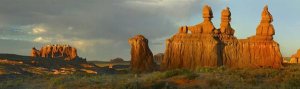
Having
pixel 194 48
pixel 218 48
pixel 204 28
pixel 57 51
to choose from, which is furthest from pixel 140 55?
pixel 57 51

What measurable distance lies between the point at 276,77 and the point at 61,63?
67.1 m

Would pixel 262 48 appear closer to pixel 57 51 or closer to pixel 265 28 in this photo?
pixel 265 28

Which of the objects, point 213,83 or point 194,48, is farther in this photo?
point 194,48

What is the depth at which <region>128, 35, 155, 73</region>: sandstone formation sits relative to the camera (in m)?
56.5

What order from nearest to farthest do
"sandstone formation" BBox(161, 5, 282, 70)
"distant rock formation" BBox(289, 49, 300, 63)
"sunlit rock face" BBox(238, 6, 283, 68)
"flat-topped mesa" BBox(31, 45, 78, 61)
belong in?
"sandstone formation" BBox(161, 5, 282, 70)
"sunlit rock face" BBox(238, 6, 283, 68)
"distant rock formation" BBox(289, 49, 300, 63)
"flat-topped mesa" BBox(31, 45, 78, 61)

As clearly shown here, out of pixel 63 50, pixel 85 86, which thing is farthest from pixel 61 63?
pixel 85 86

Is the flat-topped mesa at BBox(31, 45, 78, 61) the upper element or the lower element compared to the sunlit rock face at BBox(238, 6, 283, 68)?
upper

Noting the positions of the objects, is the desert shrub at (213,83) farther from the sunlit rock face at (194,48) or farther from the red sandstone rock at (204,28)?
the red sandstone rock at (204,28)

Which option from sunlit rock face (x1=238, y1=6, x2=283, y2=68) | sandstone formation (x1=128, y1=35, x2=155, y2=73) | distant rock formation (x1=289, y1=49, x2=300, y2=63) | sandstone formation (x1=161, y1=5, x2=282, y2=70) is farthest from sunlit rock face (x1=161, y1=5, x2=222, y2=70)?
distant rock formation (x1=289, y1=49, x2=300, y2=63)

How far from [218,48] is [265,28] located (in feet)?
19.6

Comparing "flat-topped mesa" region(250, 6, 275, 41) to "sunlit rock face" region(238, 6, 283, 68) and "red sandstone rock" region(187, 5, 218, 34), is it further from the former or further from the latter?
"red sandstone rock" region(187, 5, 218, 34)

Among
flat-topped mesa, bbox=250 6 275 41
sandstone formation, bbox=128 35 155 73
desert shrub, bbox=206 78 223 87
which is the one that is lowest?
desert shrub, bbox=206 78 223 87

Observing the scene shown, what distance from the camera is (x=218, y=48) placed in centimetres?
5769

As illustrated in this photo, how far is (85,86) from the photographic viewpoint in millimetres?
29406
